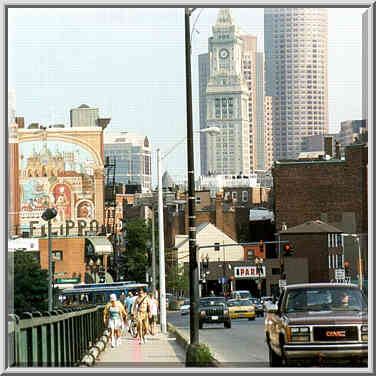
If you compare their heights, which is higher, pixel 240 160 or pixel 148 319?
pixel 240 160

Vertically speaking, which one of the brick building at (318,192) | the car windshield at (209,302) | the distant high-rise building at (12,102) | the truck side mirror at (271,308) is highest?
the distant high-rise building at (12,102)

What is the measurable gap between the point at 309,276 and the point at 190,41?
5849 cm

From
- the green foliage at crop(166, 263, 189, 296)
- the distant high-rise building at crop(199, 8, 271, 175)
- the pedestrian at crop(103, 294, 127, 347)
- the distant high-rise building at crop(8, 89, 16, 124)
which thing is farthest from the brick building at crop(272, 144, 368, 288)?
the distant high-rise building at crop(8, 89, 16, 124)

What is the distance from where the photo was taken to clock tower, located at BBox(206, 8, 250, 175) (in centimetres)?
6159

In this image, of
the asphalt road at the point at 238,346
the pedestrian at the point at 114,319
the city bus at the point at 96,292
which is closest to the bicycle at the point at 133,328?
the asphalt road at the point at 238,346

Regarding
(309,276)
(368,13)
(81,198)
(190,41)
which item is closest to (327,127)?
(309,276)

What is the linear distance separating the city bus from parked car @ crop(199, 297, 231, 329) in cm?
378

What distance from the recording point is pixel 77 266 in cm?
6197

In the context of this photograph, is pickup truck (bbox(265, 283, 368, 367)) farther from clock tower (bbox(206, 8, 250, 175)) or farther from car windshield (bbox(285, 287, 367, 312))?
clock tower (bbox(206, 8, 250, 175))

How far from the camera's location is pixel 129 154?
195ft

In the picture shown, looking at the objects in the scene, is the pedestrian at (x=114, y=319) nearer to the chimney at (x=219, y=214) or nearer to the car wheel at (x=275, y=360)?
the car wheel at (x=275, y=360)

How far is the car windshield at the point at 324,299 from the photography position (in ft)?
65.5

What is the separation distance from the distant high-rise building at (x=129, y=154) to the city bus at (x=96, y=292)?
6.98 meters

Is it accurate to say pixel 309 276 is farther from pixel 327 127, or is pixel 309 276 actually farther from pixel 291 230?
pixel 327 127
